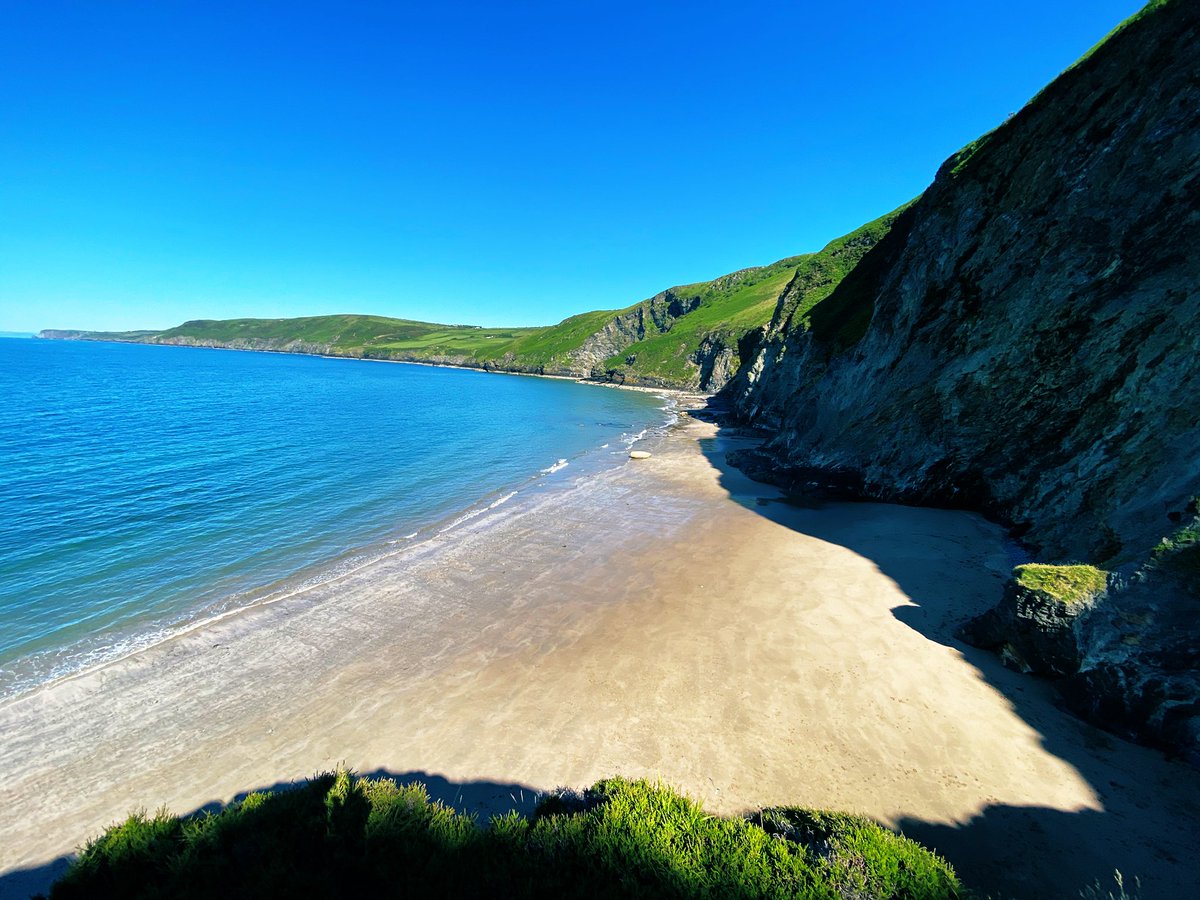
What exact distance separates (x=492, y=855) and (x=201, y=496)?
1204 inches

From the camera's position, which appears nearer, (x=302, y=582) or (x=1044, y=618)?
(x=1044, y=618)

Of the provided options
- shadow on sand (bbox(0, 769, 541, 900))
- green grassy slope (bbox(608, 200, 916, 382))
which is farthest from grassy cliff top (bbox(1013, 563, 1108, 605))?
green grassy slope (bbox(608, 200, 916, 382))

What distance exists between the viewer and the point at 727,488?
3338cm

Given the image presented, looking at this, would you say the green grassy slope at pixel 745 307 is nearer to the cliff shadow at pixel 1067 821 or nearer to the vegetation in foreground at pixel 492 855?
the cliff shadow at pixel 1067 821

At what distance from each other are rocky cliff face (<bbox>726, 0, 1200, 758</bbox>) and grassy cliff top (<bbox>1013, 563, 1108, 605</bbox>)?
458 mm

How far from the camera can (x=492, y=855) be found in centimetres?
564

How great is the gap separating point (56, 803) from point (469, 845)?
1040 centimetres

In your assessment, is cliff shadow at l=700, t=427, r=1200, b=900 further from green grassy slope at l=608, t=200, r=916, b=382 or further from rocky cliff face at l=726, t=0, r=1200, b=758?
green grassy slope at l=608, t=200, r=916, b=382

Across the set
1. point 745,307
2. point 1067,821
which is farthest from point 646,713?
point 745,307

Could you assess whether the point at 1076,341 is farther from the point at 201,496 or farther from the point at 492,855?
the point at 201,496

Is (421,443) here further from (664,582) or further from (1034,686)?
(1034,686)

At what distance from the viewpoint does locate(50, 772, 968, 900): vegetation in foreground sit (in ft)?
17.0

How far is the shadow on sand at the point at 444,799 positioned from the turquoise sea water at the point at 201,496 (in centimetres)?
737

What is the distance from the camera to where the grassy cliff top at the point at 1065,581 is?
1056 cm
